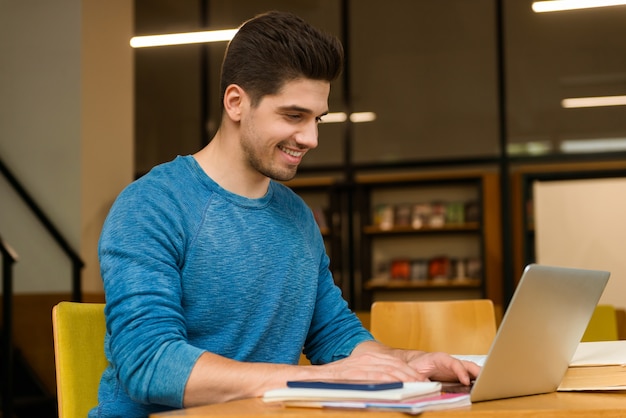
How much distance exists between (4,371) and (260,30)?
3.74m

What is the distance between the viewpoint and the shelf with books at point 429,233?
26.2 ft

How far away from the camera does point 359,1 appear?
8500mm

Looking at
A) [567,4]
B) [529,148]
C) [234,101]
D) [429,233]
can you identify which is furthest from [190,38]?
[234,101]

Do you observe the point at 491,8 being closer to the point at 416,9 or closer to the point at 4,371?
the point at 416,9

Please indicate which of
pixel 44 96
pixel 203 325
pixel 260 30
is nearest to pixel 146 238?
pixel 203 325

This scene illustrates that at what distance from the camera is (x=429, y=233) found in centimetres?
834

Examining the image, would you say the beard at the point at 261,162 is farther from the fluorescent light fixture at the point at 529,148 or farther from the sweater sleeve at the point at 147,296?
the fluorescent light fixture at the point at 529,148

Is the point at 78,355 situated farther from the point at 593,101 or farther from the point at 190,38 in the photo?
the point at 190,38

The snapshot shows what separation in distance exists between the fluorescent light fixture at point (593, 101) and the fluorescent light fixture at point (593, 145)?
288mm

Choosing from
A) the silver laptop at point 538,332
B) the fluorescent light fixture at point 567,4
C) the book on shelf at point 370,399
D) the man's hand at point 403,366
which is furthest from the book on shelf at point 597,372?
the fluorescent light fixture at point 567,4

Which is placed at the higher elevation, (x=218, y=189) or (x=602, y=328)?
(x=218, y=189)

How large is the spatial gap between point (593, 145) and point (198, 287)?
656cm

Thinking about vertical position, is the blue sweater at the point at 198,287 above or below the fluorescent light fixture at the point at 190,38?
below

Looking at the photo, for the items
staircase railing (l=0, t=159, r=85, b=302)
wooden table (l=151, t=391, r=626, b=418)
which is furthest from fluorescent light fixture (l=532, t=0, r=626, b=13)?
wooden table (l=151, t=391, r=626, b=418)
